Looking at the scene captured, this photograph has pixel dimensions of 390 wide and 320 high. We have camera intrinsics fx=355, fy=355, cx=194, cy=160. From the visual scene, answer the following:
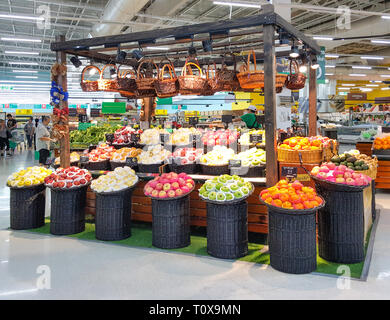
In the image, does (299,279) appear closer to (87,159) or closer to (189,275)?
(189,275)

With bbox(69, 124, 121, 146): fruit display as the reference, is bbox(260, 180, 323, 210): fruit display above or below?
below

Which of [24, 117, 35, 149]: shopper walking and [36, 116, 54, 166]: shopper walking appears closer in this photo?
[36, 116, 54, 166]: shopper walking

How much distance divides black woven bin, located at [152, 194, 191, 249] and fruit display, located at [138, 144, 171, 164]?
3.48ft

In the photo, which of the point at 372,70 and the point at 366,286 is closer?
the point at 366,286

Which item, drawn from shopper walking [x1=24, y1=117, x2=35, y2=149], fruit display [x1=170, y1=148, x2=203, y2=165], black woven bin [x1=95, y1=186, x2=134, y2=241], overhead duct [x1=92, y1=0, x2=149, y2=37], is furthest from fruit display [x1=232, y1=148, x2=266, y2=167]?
shopper walking [x1=24, y1=117, x2=35, y2=149]

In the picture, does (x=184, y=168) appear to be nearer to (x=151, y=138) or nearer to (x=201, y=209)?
(x=201, y=209)

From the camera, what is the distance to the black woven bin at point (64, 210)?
471cm

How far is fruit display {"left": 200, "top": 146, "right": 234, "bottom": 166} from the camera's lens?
4812 mm

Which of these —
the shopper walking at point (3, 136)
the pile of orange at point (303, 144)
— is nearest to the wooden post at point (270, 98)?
the pile of orange at point (303, 144)

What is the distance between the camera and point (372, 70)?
25.5 m

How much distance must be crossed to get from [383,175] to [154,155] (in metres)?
5.04

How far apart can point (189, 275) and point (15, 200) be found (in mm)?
2957

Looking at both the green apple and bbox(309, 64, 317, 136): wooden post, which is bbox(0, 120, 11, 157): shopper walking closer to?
bbox(309, 64, 317, 136): wooden post
